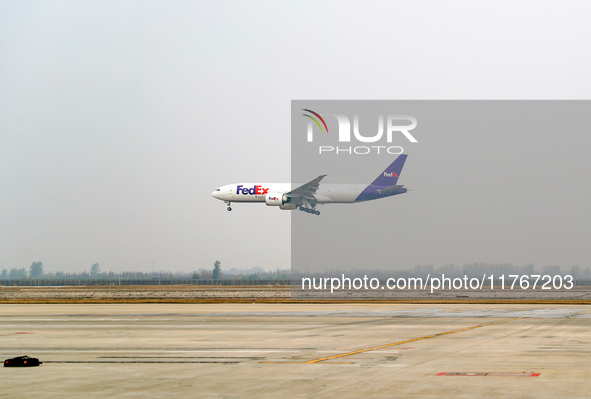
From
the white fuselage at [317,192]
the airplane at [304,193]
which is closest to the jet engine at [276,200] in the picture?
the airplane at [304,193]

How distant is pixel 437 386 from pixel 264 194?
90.2 m

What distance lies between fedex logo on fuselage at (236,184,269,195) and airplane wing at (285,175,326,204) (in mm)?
5695

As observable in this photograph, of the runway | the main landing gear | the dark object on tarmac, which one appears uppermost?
the main landing gear

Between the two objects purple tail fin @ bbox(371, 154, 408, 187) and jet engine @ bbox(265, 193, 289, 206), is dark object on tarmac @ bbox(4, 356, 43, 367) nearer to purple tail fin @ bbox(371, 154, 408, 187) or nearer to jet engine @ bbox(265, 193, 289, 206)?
jet engine @ bbox(265, 193, 289, 206)

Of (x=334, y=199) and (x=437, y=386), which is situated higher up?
(x=334, y=199)

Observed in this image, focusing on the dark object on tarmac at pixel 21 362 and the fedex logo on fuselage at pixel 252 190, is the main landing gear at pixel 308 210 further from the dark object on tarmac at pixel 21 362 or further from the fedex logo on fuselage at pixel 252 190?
the dark object on tarmac at pixel 21 362

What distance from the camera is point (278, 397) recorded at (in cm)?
1527

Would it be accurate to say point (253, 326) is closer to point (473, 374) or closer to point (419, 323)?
point (419, 323)

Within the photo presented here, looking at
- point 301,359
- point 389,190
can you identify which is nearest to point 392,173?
point 389,190

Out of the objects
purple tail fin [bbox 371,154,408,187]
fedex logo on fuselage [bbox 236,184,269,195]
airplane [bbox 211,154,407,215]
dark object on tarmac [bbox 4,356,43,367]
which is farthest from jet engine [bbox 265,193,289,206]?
dark object on tarmac [bbox 4,356,43,367]

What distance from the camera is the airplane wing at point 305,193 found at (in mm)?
100650

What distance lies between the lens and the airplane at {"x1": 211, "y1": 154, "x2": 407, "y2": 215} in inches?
3984

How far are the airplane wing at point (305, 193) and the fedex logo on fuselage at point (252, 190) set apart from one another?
569cm

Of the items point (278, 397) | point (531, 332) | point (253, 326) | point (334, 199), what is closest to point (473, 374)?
point (278, 397)
